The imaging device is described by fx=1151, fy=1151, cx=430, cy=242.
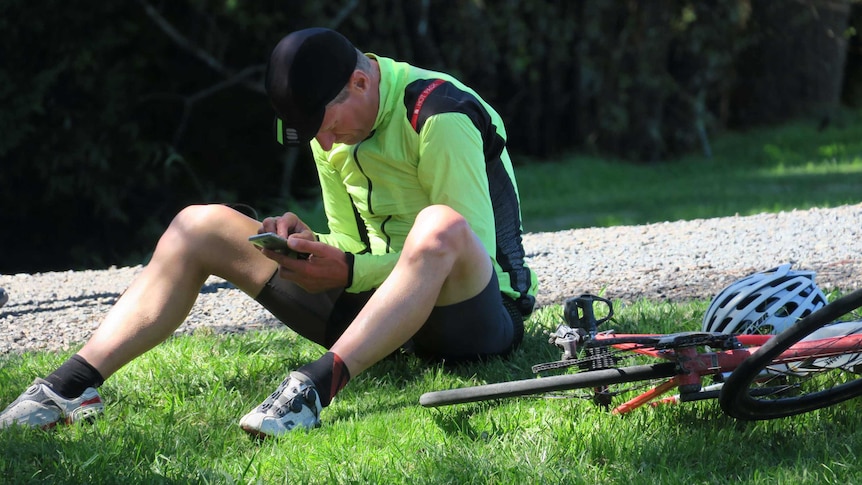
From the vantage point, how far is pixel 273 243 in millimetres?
3516

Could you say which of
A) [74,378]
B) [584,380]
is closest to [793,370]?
[584,380]

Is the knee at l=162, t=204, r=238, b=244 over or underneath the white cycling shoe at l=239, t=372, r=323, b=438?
over

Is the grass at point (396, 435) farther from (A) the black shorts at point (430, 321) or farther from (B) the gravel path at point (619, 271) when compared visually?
(B) the gravel path at point (619, 271)

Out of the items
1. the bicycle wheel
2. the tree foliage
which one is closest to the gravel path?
the bicycle wheel

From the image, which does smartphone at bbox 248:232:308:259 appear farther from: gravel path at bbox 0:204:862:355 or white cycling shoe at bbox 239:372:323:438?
gravel path at bbox 0:204:862:355

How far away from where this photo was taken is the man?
341 cm

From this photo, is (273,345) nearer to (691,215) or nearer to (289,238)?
(289,238)

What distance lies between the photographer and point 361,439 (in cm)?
329

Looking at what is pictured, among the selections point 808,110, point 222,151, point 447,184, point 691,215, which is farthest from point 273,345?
point 808,110

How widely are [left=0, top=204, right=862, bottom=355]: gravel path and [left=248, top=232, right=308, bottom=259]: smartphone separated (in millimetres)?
1642

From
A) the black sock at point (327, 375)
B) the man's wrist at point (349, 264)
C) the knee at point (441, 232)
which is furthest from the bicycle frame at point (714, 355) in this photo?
the man's wrist at point (349, 264)

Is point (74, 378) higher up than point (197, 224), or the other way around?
point (197, 224)

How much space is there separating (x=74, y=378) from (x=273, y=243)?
2.45ft

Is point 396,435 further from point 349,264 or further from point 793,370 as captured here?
point 793,370
